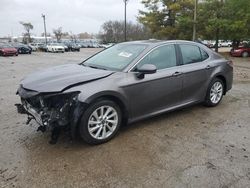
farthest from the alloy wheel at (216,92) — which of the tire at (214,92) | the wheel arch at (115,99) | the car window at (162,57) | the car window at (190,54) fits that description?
the wheel arch at (115,99)

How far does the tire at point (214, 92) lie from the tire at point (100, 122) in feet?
7.66

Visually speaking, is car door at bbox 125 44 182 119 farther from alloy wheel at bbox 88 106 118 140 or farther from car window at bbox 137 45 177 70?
alloy wheel at bbox 88 106 118 140

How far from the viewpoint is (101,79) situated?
3596 mm

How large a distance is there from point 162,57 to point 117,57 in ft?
2.60

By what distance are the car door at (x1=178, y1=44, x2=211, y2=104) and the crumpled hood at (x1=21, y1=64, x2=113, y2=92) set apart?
1595 mm

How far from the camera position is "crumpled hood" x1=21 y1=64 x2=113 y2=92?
3.39 meters

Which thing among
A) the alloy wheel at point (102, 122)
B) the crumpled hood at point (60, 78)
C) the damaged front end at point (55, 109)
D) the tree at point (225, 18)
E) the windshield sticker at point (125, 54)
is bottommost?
the alloy wheel at point (102, 122)

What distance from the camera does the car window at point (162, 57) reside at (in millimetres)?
4165

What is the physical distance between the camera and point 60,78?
3.61 meters

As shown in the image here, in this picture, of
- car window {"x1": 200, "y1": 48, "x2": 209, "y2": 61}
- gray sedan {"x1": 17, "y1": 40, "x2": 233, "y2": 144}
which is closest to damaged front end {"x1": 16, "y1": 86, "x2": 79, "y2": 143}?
gray sedan {"x1": 17, "y1": 40, "x2": 233, "y2": 144}

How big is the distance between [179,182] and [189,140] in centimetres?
114

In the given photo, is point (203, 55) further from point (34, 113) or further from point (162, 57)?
point (34, 113)

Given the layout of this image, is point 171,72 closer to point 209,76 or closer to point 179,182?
point 209,76

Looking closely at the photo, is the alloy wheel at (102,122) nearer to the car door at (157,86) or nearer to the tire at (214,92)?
the car door at (157,86)
